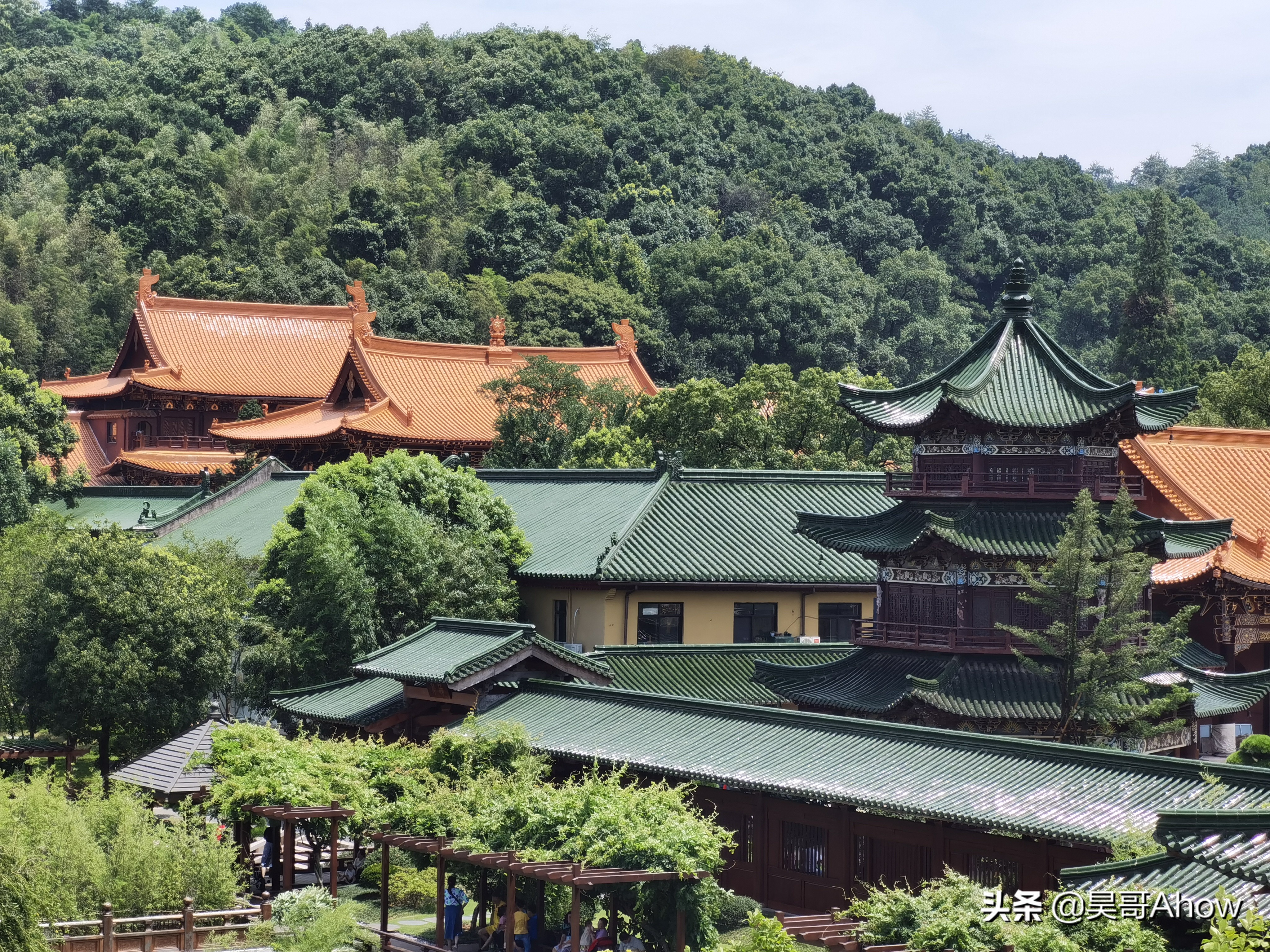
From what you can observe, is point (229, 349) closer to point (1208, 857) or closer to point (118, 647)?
point (118, 647)

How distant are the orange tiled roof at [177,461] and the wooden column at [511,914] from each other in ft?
146

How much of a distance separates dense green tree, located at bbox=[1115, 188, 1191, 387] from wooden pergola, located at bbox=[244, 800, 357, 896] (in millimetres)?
76312

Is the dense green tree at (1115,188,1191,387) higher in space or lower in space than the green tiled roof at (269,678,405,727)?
higher

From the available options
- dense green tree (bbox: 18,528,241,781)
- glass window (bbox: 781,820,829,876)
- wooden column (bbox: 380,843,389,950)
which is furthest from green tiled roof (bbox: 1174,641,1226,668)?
dense green tree (bbox: 18,528,241,781)

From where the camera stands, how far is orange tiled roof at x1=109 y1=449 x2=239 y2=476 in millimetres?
68438

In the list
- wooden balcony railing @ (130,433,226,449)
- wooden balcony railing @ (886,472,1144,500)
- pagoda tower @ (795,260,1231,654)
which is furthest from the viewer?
wooden balcony railing @ (130,433,226,449)

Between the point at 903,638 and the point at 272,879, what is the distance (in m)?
12.4

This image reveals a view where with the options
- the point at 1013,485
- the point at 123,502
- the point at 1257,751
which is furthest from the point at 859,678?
the point at 123,502

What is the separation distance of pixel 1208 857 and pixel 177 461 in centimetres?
5590

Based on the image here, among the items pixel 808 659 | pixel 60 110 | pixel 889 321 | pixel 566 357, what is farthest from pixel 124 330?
pixel 808 659

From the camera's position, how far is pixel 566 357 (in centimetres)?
7150

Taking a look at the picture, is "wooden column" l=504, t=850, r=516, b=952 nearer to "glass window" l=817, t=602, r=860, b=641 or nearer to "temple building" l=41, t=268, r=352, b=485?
"glass window" l=817, t=602, r=860, b=641

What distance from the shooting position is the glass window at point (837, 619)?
43.2 metres

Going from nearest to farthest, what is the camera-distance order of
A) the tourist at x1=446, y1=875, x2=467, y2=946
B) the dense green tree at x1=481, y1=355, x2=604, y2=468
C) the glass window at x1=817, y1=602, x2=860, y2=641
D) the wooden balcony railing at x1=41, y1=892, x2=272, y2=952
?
the wooden balcony railing at x1=41, y1=892, x2=272, y2=952 < the tourist at x1=446, y1=875, x2=467, y2=946 < the glass window at x1=817, y1=602, x2=860, y2=641 < the dense green tree at x1=481, y1=355, x2=604, y2=468
